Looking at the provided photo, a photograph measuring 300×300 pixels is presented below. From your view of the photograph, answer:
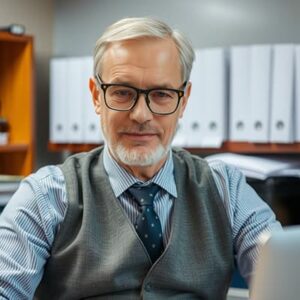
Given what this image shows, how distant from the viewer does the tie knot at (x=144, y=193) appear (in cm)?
128

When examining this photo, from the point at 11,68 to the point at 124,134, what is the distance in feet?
5.43

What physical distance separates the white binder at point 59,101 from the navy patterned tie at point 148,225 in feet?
4.82

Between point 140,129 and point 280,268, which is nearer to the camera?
point 280,268

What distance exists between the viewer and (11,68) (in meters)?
2.76

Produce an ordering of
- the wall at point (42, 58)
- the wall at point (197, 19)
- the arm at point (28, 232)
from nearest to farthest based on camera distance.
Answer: the arm at point (28, 232) < the wall at point (197, 19) < the wall at point (42, 58)

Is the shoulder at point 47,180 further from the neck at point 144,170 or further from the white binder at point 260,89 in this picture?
the white binder at point 260,89

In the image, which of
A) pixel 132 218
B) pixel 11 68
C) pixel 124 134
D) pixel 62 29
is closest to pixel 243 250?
pixel 132 218

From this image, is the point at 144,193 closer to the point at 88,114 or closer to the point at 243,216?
the point at 243,216

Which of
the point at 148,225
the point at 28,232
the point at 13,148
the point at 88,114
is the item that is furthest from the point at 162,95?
the point at 13,148

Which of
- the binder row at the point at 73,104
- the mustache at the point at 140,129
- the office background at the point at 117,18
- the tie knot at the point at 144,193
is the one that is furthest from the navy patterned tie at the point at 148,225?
the office background at the point at 117,18

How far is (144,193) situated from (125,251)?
0.16 m

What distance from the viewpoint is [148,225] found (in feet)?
4.06

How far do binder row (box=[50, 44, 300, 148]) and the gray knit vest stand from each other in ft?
3.18

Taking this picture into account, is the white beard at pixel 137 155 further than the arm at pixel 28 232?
Yes
